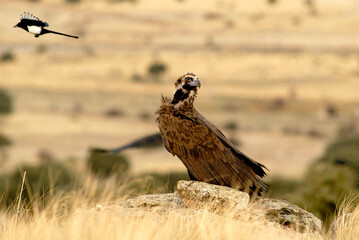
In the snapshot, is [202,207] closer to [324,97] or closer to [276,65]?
[324,97]

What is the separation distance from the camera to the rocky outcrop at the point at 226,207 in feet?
38.1

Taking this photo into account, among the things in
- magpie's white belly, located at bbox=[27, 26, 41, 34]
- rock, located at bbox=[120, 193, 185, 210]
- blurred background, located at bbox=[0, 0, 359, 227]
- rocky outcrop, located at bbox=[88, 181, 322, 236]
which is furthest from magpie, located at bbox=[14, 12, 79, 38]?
blurred background, located at bbox=[0, 0, 359, 227]

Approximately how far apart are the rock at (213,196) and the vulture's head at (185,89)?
1207 millimetres

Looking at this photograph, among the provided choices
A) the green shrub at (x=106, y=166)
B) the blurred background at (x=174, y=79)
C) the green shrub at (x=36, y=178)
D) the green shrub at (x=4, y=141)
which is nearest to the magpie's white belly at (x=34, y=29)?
A: the blurred background at (x=174, y=79)

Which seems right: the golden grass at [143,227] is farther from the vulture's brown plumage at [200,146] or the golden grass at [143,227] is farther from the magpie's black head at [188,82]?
the magpie's black head at [188,82]

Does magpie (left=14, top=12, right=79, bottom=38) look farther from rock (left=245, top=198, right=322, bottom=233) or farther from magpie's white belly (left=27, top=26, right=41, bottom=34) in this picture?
rock (left=245, top=198, right=322, bottom=233)

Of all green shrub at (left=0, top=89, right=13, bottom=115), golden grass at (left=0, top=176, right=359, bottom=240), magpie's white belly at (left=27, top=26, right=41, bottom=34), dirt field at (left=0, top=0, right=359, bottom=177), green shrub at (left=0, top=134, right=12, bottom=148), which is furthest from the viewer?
green shrub at (left=0, top=89, right=13, bottom=115)

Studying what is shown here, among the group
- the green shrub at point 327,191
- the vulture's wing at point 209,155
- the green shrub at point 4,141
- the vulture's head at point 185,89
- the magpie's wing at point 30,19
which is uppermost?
the magpie's wing at point 30,19

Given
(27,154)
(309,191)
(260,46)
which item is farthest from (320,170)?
(260,46)

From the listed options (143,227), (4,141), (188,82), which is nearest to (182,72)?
(4,141)

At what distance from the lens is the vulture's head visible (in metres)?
11.4

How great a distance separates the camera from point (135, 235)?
1016 centimetres

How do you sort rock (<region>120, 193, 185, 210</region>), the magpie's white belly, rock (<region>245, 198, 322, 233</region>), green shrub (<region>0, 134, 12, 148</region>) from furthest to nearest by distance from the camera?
green shrub (<region>0, 134, 12, 148</region>) < rock (<region>120, 193, 185, 210</region>) < rock (<region>245, 198, 322, 233</region>) < the magpie's white belly

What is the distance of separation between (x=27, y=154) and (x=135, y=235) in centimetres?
4063
